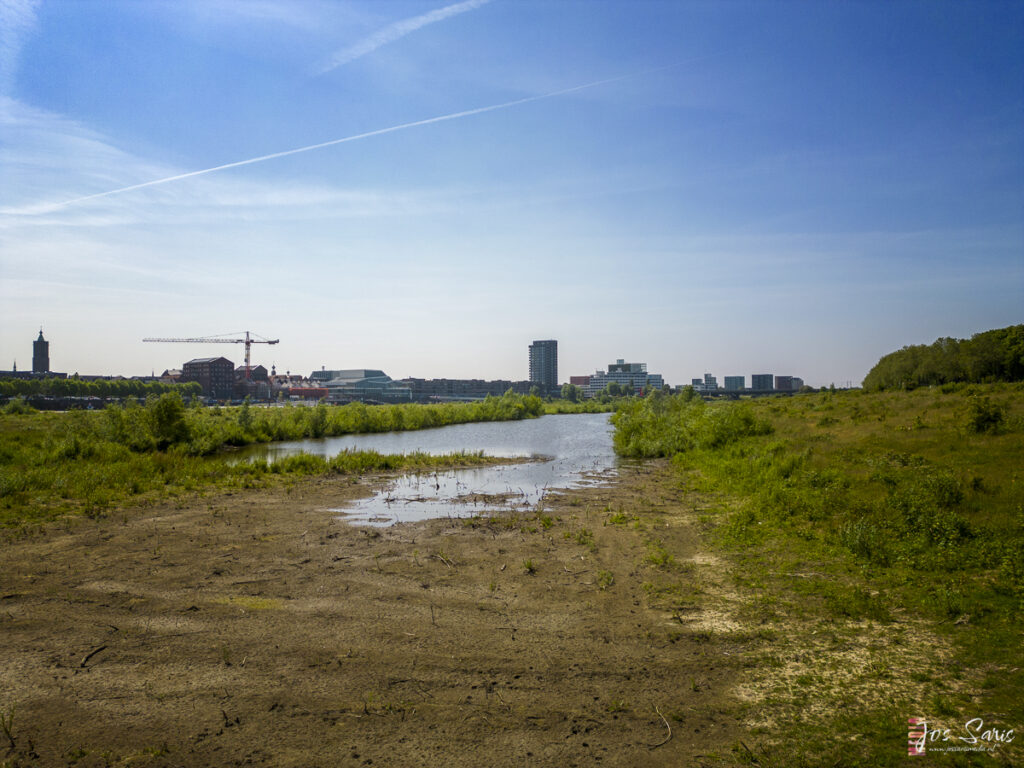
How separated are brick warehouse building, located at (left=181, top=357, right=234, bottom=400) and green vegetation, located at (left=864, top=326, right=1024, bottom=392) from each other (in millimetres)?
160710

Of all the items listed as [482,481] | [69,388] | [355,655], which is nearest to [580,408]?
[69,388]

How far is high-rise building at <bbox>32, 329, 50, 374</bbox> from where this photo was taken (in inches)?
7087

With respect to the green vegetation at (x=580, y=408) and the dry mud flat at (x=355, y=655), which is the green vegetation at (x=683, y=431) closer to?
the dry mud flat at (x=355, y=655)

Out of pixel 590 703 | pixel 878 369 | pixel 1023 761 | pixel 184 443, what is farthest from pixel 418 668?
pixel 878 369

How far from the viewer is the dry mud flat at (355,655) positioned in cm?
529

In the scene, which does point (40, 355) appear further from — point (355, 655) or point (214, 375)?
point (355, 655)

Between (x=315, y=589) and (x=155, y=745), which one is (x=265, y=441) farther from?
(x=155, y=745)

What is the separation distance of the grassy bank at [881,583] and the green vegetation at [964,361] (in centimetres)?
3031

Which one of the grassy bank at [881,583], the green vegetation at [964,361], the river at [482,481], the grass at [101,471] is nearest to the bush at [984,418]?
the grassy bank at [881,583]

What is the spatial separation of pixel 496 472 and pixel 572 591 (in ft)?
62.3

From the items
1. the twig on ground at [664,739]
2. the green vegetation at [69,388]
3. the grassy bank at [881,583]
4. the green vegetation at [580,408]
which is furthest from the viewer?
the green vegetation at [580,408]

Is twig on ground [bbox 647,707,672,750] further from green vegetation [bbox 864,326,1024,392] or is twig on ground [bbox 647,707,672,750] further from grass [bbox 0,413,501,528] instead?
green vegetation [bbox 864,326,1024,392]

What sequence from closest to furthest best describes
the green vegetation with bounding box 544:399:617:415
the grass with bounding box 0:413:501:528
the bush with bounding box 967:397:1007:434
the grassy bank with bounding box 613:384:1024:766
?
the grassy bank with bounding box 613:384:1024:766 < the grass with bounding box 0:413:501:528 < the bush with bounding box 967:397:1007:434 < the green vegetation with bounding box 544:399:617:415

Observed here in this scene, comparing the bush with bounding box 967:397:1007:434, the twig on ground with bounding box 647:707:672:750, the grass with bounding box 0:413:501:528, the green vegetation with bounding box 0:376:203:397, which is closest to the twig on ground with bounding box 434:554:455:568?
the twig on ground with bounding box 647:707:672:750
